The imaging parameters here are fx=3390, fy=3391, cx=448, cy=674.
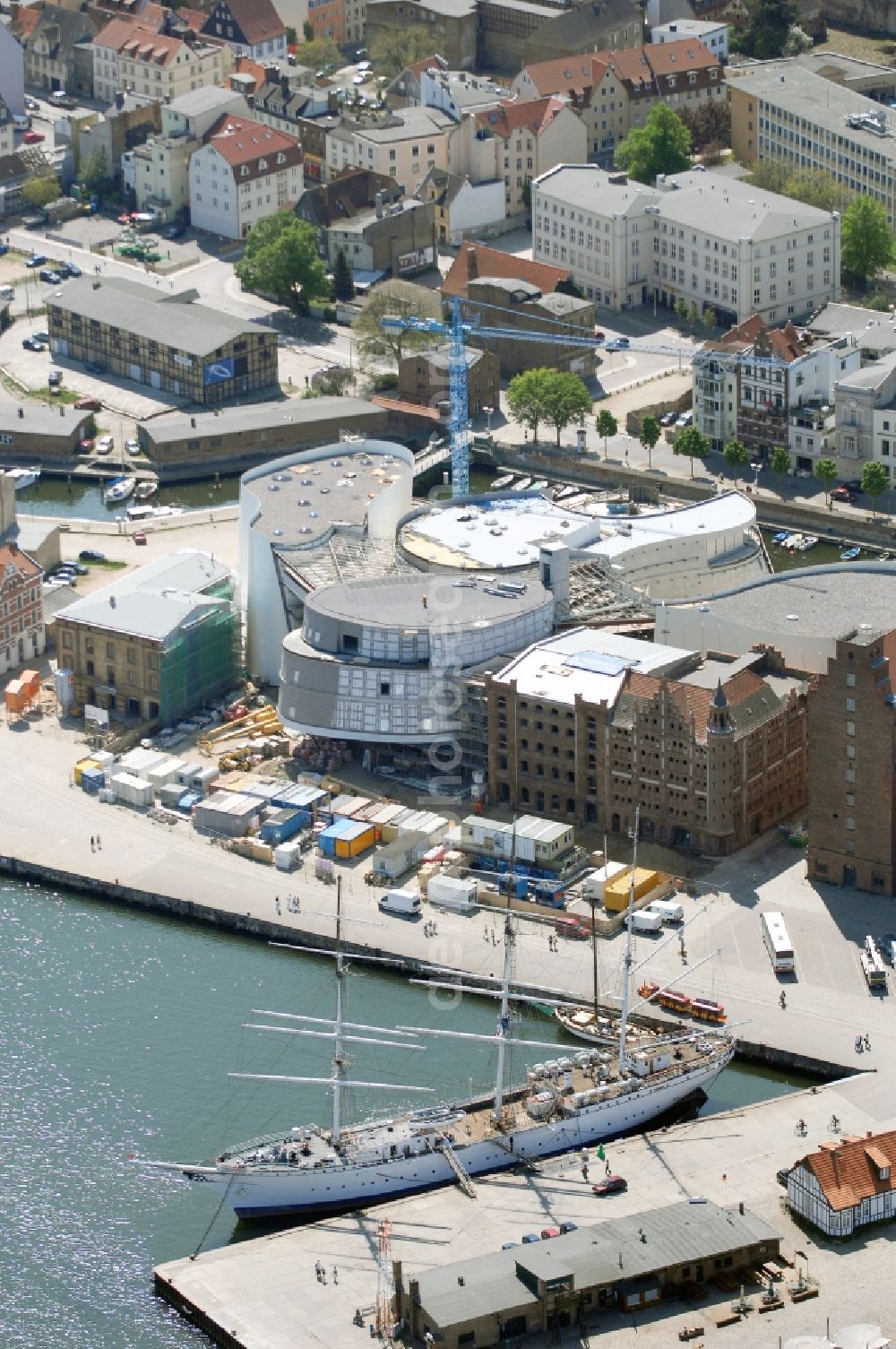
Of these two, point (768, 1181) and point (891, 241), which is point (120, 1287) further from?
point (891, 241)

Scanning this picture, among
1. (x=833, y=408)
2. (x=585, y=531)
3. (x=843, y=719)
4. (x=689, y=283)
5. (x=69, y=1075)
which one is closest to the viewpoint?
(x=69, y=1075)

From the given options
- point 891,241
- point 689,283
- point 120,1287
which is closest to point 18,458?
point 689,283

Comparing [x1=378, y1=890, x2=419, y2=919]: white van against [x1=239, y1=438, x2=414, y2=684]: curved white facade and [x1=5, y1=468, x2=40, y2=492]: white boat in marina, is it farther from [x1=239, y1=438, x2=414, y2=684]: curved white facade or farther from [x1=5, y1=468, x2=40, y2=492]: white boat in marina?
[x1=5, y1=468, x2=40, y2=492]: white boat in marina

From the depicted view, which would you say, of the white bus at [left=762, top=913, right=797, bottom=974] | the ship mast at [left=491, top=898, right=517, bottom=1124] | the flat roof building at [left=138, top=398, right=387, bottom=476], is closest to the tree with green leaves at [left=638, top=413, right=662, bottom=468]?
the flat roof building at [left=138, top=398, right=387, bottom=476]

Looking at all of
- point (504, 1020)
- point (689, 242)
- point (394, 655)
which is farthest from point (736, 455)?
point (504, 1020)

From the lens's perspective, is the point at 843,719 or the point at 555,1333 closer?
the point at 555,1333

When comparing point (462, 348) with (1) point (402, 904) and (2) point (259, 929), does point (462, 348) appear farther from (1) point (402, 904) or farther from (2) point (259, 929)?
(2) point (259, 929)
